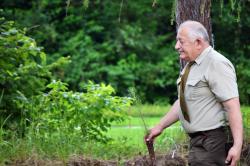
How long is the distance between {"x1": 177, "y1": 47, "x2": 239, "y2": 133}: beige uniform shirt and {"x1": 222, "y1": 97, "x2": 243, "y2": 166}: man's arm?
61 millimetres

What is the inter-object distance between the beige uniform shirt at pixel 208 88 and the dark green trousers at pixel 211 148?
53mm

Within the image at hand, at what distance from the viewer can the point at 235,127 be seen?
4129mm

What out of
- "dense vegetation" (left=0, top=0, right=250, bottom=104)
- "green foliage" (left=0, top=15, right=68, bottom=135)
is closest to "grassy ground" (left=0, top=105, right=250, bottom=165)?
"green foliage" (left=0, top=15, right=68, bottom=135)

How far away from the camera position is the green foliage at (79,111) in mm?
7895

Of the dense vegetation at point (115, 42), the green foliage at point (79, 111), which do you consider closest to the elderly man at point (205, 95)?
the green foliage at point (79, 111)

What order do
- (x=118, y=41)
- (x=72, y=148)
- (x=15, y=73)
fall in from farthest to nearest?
(x=118, y=41) < (x=15, y=73) < (x=72, y=148)

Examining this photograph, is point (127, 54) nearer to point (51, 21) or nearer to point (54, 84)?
point (51, 21)

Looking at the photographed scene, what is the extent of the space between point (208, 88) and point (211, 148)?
1.24 ft

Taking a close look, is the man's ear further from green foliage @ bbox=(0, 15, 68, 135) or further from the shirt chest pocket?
green foliage @ bbox=(0, 15, 68, 135)

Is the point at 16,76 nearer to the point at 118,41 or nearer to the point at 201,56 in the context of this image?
the point at 201,56

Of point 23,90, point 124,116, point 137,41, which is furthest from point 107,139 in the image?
point 137,41

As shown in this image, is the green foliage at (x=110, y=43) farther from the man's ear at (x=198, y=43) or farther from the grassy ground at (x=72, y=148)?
the man's ear at (x=198, y=43)

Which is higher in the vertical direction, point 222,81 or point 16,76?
point 222,81

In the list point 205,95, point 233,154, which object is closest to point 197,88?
point 205,95
